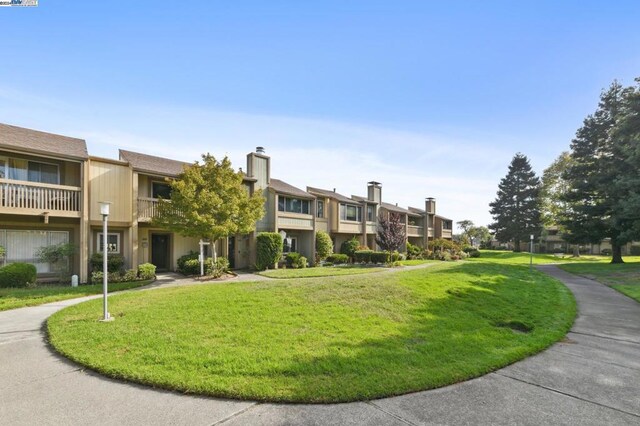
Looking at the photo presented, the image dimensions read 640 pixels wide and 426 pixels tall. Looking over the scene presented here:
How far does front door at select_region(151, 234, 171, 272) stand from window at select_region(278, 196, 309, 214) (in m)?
8.15

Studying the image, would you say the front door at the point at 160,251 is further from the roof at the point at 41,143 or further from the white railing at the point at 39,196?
the roof at the point at 41,143

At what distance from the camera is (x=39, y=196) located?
556 inches

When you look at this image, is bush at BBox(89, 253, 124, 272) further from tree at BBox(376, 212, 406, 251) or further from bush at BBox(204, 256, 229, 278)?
tree at BBox(376, 212, 406, 251)

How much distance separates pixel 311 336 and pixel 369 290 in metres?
3.71

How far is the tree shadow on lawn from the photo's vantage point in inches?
174

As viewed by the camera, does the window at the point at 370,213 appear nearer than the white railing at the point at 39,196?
No

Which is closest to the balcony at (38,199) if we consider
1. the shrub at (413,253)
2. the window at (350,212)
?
the window at (350,212)

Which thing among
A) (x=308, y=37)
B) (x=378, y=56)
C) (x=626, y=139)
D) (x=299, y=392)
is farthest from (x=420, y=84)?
(x=626, y=139)

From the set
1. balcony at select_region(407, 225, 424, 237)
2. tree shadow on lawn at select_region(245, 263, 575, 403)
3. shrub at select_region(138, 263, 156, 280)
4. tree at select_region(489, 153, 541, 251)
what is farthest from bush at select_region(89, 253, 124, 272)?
tree at select_region(489, 153, 541, 251)

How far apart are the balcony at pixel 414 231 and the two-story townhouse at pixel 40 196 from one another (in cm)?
3127

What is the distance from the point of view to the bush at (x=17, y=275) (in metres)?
12.7

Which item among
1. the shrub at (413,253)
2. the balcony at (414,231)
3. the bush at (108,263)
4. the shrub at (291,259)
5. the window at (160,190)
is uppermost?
the window at (160,190)

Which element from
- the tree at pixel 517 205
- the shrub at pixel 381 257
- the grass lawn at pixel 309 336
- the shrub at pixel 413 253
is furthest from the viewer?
the tree at pixel 517 205

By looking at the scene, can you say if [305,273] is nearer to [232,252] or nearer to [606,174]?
[232,252]
